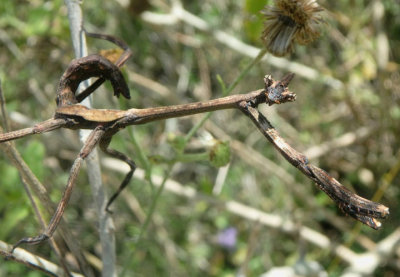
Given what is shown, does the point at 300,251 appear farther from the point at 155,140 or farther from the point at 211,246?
the point at 155,140

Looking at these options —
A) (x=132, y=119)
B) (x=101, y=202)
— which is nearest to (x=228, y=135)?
(x=101, y=202)

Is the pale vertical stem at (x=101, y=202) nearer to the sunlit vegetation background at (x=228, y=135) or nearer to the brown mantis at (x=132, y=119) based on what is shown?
the brown mantis at (x=132, y=119)

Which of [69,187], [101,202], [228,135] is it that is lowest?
[69,187]

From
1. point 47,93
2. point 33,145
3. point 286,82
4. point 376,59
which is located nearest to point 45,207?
point 33,145

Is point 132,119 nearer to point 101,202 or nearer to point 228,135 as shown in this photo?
point 101,202

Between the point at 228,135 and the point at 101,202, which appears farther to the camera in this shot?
the point at 228,135

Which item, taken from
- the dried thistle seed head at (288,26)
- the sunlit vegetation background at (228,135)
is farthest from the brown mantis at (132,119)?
the sunlit vegetation background at (228,135)
